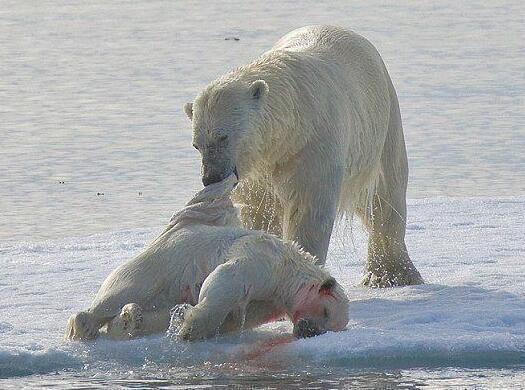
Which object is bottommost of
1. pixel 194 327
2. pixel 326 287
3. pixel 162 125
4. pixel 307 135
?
pixel 194 327

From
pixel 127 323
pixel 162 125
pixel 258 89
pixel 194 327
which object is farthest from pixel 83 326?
pixel 162 125

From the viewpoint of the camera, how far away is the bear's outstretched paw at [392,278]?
832 cm

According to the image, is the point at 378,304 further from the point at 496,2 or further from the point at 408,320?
the point at 496,2

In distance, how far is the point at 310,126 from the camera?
24.1 ft

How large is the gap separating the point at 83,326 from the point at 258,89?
1.45 metres

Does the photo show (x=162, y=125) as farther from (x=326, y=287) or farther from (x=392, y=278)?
(x=326, y=287)

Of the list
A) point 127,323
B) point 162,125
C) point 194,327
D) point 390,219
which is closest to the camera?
point 194,327

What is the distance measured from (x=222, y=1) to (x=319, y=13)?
3477 millimetres

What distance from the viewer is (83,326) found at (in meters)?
6.52

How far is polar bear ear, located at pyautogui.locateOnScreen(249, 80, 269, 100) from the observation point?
717 centimetres

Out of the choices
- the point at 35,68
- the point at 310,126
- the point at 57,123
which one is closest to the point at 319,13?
the point at 35,68

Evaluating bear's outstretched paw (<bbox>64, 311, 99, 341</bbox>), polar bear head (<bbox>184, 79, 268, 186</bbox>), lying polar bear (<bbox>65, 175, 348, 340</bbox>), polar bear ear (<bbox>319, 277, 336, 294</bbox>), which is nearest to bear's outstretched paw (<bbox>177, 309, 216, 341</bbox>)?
lying polar bear (<bbox>65, 175, 348, 340</bbox>)

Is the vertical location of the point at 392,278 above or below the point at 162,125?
below

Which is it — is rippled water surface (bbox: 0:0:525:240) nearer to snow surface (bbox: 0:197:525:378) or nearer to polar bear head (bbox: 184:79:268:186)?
snow surface (bbox: 0:197:525:378)
